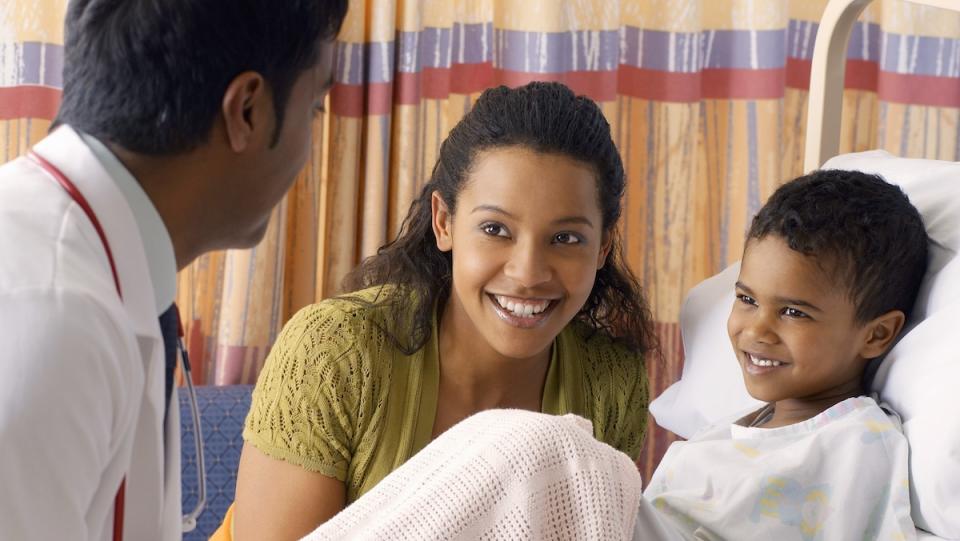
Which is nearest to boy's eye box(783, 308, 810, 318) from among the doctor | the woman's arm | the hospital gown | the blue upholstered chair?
the hospital gown

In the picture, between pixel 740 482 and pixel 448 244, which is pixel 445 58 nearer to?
pixel 448 244

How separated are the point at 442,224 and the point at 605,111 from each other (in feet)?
2.54

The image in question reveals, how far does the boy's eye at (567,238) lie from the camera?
1523 mm

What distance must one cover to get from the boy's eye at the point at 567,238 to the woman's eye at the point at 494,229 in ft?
0.22

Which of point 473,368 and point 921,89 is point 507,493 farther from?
point 921,89

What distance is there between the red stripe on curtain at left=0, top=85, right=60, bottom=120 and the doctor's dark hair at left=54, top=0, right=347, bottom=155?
1.27 meters

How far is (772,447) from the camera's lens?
1468mm

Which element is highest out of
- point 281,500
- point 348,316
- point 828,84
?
point 828,84

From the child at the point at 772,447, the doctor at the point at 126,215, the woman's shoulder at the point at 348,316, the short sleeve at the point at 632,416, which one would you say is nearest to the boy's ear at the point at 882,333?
the child at the point at 772,447

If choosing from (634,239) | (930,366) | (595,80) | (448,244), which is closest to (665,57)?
(595,80)

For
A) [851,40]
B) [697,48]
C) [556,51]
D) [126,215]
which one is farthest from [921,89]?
[126,215]

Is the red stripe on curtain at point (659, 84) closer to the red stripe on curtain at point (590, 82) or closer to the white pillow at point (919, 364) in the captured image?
the red stripe on curtain at point (590, 82)

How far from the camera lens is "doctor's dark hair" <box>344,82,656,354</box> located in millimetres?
1532

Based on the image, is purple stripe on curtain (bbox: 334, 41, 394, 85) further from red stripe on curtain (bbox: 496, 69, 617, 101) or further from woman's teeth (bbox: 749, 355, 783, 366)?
woman's teeth (bbox: 749, 355, 783, 366)
